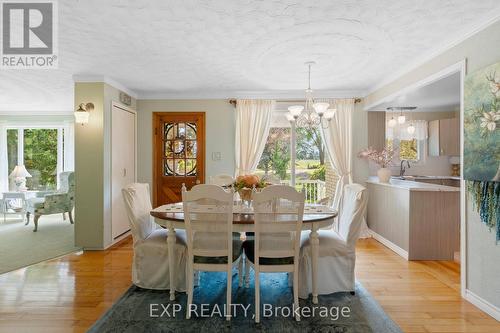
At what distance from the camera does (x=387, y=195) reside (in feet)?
14.5

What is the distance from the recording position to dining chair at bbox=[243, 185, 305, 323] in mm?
2332

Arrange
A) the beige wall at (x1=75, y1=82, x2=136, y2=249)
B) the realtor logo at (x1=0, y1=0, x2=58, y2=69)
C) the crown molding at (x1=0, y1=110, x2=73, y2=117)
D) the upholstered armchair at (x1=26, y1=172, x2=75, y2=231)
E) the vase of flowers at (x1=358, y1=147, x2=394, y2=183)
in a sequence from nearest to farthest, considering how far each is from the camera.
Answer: the realtor logo at (x1=0, y1=0, x2=58, y2=69) < the beige wall at (x1=75, y1=82, x2=136, y2=249) < the vase of flowers at (x1=358, y1=147, x2=394, y2=183) < the upholstered armchair at (x1=26, y1=172, x2=75, y2=231) < the crown molding at (x1=0, y1=110, x2=73, y2=117)

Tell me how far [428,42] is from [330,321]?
290 centimetres

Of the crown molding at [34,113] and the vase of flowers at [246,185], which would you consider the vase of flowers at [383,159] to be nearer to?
the vase of flowers at [246,185]

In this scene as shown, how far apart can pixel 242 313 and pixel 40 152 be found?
701 centimetres

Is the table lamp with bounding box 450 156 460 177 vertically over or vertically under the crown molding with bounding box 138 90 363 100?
under

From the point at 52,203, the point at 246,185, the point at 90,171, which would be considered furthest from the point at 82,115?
the point at 246,185

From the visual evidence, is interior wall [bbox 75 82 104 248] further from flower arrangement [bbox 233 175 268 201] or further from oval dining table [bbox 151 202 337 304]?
flower arrangement [bbox 233 175 268 201]

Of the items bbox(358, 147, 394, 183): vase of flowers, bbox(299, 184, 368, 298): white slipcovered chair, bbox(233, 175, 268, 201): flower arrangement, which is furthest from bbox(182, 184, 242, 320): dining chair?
bbox(358, 147, 394, 183): vase of flowers

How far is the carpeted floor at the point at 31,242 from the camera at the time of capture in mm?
3875

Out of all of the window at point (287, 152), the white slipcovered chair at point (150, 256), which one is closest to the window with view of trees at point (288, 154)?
the window at point (287, 152)

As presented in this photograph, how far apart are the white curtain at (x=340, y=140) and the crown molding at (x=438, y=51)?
55 centimetres

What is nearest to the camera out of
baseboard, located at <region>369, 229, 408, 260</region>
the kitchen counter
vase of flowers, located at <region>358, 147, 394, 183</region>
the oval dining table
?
the oval dining table

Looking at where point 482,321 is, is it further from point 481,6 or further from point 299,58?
point 299,58
